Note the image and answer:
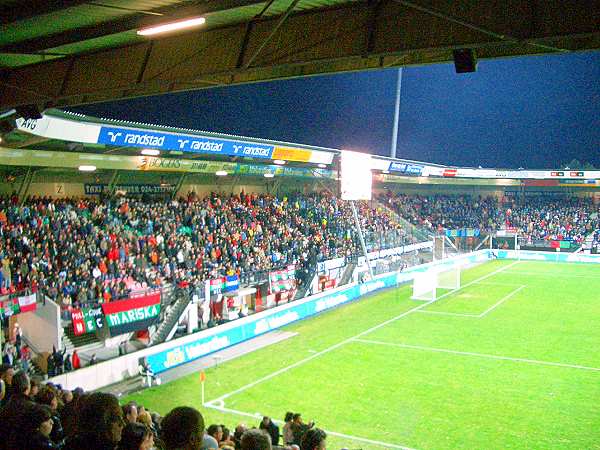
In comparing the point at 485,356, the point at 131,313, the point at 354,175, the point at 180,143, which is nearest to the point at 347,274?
the point at 354,175

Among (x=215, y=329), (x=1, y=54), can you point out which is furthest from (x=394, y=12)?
(x=215, y=329)

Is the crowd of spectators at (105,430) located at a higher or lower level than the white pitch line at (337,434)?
higher

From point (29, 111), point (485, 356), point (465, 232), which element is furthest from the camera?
point (465, 232)

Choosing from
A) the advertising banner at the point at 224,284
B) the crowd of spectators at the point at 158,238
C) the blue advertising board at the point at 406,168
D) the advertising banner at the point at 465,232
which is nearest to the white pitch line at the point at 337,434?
the crowd of spectators at the point at 158,238

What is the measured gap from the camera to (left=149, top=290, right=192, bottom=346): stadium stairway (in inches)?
752

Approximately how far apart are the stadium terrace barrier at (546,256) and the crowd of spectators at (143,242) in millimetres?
20511

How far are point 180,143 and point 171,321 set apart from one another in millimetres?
6906

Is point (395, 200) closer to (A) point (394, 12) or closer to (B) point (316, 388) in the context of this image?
(B) point (316, 388)

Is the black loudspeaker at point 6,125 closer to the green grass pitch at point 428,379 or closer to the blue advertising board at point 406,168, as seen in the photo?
the green grass pitch at point 428,379

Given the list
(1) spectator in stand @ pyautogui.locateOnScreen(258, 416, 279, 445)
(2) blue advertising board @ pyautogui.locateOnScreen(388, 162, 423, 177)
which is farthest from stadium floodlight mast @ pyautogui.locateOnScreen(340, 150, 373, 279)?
(1) spectator in stand @ pyautogui.locateOnScreen(258, 416, 279, 445)

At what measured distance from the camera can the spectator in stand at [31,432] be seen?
3975 mm

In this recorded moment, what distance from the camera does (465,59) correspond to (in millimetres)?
6484

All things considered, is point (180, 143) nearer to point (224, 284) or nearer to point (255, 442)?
point (224, 284)

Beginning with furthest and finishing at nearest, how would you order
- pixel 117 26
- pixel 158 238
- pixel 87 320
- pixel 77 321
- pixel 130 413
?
pixel 158 238, pixel 87 320, pixel 77 321, pixel 117 26, pixel 130 413
